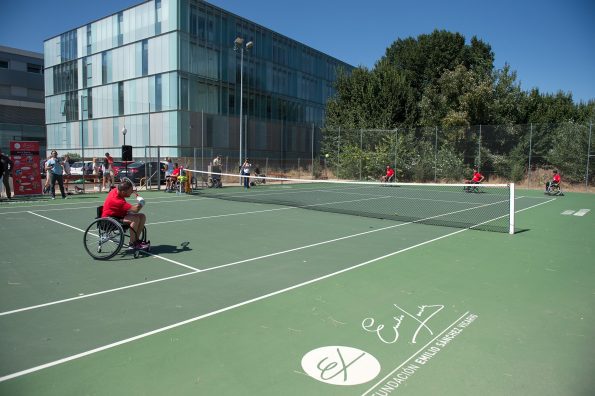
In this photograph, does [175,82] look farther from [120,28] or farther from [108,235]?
[108,235]

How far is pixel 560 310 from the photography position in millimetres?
5355

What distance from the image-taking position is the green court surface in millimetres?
3641

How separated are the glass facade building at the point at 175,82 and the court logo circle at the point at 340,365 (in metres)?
A: 29.5

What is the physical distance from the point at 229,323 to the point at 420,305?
2345mm

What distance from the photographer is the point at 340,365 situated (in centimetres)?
388

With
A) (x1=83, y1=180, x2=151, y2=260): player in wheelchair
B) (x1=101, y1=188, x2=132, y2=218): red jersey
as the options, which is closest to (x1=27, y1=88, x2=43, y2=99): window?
(x1=83, y1=180, x2=151, y2=260): player in wheelchair

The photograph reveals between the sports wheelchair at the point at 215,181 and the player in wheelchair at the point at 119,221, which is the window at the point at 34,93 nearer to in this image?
the sports wheelchair at the point at 215,181

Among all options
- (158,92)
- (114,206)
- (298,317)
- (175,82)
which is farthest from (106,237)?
(158,92)

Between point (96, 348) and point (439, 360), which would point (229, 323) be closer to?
point (96, 348)

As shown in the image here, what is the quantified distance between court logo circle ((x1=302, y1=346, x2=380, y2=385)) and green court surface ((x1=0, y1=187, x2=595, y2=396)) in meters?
0.02

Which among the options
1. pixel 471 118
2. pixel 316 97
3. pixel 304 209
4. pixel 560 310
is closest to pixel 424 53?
pixel 471 118
